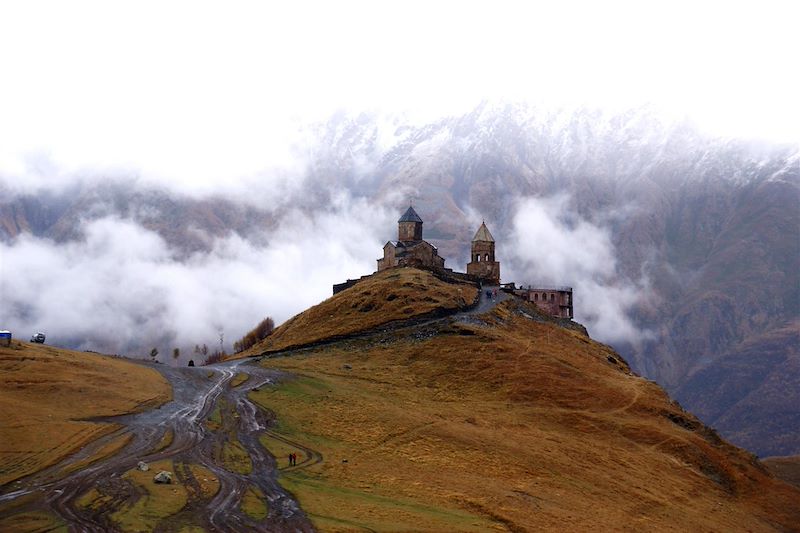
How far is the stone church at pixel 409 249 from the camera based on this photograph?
14612 cm

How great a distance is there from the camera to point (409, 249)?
14638cm

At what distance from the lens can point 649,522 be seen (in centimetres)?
6638

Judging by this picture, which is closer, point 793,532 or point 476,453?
point 476,453

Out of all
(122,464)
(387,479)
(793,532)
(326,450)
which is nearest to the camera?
(122,464)

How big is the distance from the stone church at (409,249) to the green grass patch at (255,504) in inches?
3623

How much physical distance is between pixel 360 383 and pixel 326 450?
24.0 meters

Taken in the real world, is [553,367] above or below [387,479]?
above

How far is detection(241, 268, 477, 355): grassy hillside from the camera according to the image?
366ft

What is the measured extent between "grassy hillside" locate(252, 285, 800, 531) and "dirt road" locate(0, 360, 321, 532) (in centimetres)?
210

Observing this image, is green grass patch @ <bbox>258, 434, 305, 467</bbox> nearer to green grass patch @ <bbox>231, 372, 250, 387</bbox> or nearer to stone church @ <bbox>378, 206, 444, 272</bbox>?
green grass patch @ <bbox>231, 372, 250, 387</bbox>

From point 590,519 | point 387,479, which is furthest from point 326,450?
point 590,519

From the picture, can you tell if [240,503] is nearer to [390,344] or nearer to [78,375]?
[78,375]

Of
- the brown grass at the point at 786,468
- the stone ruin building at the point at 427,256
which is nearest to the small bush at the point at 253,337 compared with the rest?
the stone ruin building at the point at 427,256

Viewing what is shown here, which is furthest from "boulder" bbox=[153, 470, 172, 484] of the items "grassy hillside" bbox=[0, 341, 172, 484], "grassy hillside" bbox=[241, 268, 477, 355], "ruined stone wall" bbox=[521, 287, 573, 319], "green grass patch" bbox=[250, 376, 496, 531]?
"ruined stone wall" bbox=[521, 287, 573, 319]
